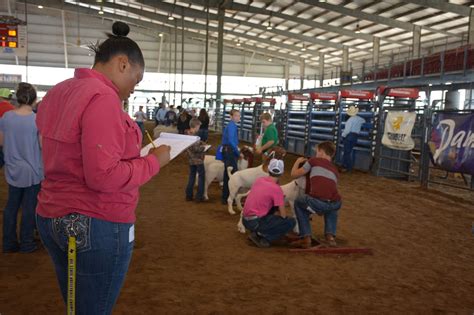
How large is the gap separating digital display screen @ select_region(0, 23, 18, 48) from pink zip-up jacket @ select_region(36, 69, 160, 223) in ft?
45.9

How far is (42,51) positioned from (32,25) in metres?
2.46

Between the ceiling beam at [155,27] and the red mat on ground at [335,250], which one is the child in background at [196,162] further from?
the ceiling beam at [155,27]

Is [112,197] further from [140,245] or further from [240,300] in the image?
[140,245]

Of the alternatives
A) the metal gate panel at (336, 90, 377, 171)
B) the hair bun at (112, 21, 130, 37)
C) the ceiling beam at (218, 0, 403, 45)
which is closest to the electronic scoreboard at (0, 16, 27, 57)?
the metal gate panel at (336, 90, 377, 171)

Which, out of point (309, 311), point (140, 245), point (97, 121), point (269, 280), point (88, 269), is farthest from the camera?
point (140, 245)

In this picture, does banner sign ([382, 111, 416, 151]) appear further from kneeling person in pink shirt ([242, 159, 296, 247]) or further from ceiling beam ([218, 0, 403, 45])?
ceiling beam ([218, 0, 403, 45])

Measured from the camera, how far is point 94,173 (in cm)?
152

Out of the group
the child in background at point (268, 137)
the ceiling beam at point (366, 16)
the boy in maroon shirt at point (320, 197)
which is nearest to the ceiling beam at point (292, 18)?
the ceiling beam at point (366, 16)

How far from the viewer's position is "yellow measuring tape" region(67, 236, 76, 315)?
1.60 m

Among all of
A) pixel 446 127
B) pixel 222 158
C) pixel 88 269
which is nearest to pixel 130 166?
pixel 88 269

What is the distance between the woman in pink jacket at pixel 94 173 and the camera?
1.54 metres

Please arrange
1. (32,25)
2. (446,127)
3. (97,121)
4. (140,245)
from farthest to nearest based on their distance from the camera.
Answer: (32,25) → (446,127) → (140,245) → (97,121)

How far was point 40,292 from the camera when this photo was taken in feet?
12.9

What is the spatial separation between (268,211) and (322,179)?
2.62ft
